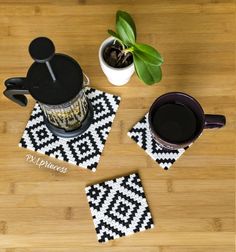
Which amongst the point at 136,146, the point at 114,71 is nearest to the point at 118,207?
the point at 136,146

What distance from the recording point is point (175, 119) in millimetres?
597

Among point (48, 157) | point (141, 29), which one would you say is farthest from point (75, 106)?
point (141, 29)

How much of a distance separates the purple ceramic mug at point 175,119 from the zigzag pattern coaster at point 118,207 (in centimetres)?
9

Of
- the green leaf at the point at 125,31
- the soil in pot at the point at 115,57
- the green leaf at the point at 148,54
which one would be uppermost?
the green leaf at the point at 125,31

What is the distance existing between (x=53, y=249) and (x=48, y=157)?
146 millimetres

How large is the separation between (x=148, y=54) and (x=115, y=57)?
7 centimetres

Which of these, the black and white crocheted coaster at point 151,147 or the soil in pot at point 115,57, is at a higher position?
the soil in pot at point 115,57

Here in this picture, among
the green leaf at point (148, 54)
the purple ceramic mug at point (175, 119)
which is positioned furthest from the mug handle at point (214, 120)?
the green leaf at point (148, 54)

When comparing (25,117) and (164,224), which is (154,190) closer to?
(164,224)

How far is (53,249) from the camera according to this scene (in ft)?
1.94

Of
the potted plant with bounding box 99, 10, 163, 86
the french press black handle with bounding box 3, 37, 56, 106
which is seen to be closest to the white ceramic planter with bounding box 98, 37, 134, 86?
the potted plant with bounding box 99, 10, 163, 86

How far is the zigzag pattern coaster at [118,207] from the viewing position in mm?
593

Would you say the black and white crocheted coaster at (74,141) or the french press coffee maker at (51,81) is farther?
the black and white crocheted coaster at (74,141)

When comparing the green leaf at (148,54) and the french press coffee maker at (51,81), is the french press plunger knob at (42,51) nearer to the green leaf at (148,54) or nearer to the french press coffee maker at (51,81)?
the french press coffee maker at (51,81)
